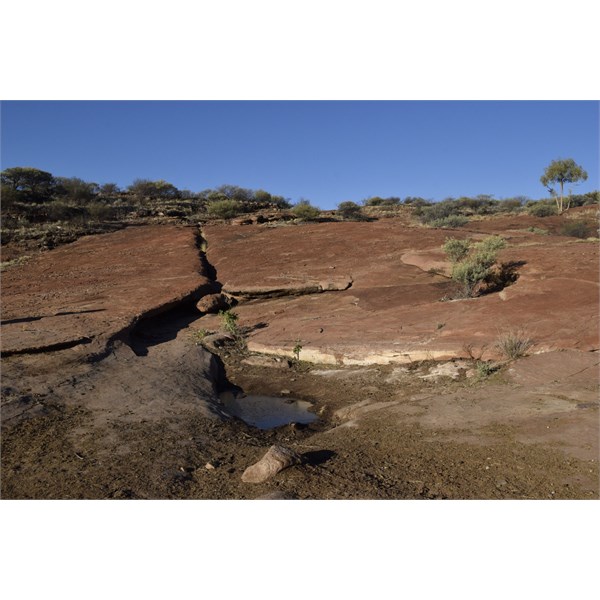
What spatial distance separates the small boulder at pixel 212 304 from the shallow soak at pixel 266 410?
482 centimetres

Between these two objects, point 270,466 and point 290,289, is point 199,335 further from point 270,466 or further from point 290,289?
point 270,466

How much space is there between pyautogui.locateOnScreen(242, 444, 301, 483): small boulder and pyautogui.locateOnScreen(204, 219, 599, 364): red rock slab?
15.5ft

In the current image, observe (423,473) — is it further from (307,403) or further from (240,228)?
(240,228)

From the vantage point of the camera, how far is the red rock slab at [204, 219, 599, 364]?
8992 millimetres

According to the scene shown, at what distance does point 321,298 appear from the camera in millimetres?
13398

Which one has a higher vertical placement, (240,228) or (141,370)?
(240,228)

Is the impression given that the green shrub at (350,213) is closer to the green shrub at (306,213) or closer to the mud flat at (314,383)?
the green shrub at (306,213)

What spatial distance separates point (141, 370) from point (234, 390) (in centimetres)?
179

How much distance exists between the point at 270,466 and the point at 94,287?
1193 centimetres

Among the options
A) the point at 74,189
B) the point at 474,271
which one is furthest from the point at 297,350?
the point at 74,189

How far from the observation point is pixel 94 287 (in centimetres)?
1488

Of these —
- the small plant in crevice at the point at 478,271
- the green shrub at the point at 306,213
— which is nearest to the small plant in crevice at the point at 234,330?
the small plant in crevice at the point at 478,271

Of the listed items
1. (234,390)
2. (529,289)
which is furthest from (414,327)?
(234,390)

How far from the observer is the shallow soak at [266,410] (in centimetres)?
788
